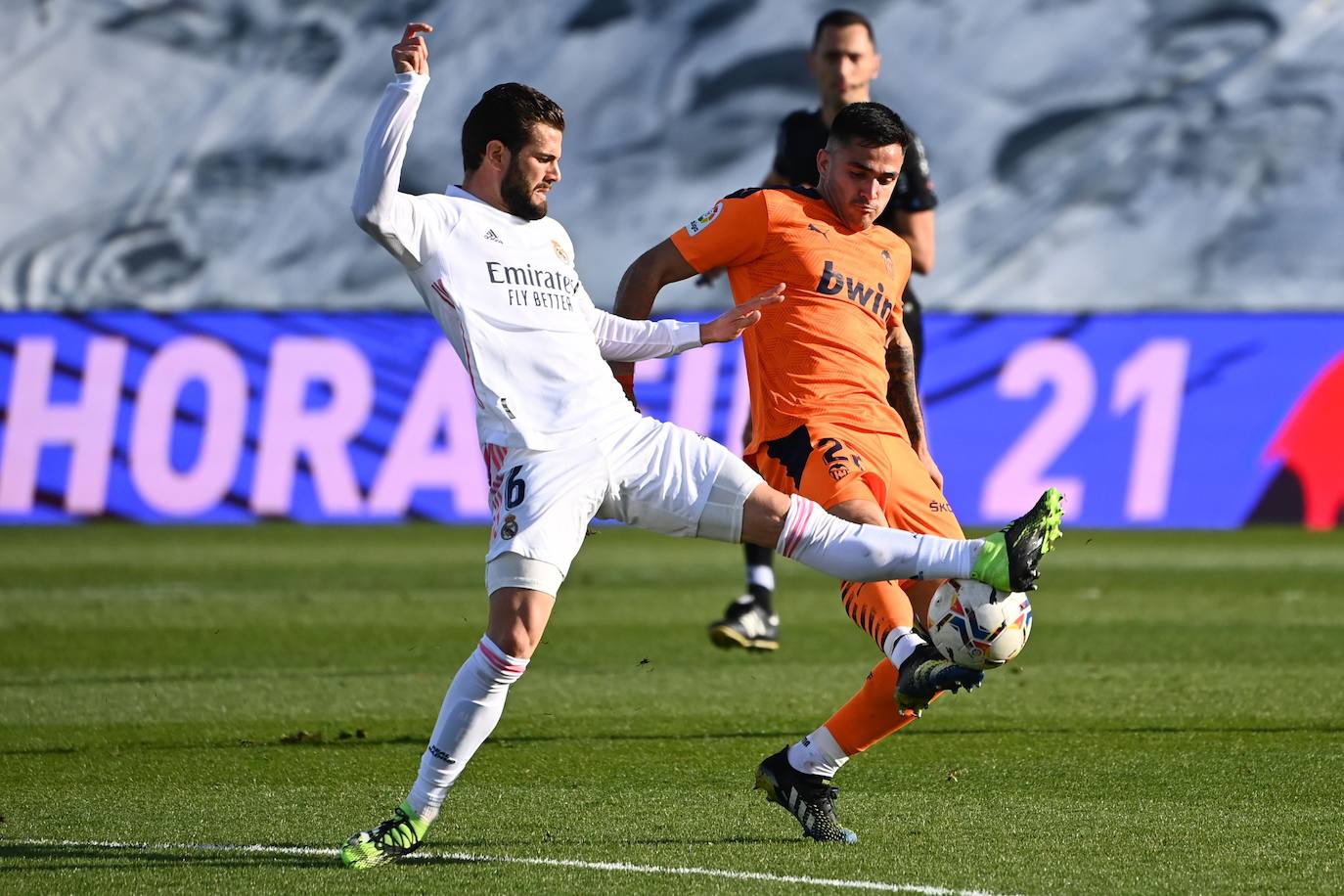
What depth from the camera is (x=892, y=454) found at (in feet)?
16.8

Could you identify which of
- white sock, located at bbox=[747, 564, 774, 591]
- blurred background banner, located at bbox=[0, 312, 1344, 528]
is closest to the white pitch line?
white sock, located at bbox=[747, 564, 774, 591]

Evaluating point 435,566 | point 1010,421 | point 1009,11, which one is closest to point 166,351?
point 435,566

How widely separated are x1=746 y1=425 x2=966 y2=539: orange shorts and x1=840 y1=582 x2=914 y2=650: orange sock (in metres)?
→ 0.18

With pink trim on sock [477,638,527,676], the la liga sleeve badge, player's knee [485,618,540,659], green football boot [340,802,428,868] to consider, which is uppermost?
the la liga sleeve badge

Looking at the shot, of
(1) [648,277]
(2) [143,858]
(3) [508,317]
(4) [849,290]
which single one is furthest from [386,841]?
(4) [849,290]

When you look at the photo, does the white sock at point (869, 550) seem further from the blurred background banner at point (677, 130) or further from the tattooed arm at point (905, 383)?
the blurred background banner at point (677, 130)

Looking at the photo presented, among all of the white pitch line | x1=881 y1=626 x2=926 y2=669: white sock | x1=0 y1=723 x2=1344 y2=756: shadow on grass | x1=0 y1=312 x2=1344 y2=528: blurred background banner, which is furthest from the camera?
x1=0 y1=312 x2=1344 y2=528: blurred background banner

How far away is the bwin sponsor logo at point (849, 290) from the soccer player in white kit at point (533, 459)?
0.81 meters

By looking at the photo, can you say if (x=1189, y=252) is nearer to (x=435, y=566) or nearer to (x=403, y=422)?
(x=403, y=422)

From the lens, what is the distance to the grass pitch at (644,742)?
4.46m

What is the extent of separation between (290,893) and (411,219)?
1.53 m

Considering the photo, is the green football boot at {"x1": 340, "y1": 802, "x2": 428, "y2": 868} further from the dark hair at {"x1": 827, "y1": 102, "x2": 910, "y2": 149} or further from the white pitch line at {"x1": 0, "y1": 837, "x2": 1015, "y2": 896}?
the dark hair at {"x1": 827, "y1": 102, "x2": 910, "y2": 149}

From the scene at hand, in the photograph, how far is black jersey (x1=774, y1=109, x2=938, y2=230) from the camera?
281 inches

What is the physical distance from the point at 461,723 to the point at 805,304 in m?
1.57
